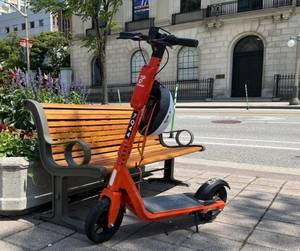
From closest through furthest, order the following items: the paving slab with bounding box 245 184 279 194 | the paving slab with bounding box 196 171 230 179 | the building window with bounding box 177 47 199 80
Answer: the paving slab with bounding box 245 184 279 194, the paving slab with bounding box 196 171 230 179, the building window with bounding box 177 47 199 80

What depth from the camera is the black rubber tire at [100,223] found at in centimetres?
290

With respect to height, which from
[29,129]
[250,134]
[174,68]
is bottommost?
[250,134]

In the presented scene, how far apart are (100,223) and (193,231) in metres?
0.85

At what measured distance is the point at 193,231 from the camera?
330 cm

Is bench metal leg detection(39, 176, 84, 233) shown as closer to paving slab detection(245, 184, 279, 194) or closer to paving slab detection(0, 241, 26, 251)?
paving slab detection(0, 241, 26, 251)

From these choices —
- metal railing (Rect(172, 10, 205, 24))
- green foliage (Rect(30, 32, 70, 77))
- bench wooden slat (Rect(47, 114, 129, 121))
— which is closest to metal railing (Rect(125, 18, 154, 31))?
metal railing (Rect(172, 10, 205, 24))

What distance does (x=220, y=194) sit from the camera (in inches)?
150

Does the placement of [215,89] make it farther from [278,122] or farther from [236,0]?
[278,122]

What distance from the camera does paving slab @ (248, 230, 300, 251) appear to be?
A: 2996mm

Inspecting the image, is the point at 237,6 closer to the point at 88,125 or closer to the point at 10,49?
the point at 88,125

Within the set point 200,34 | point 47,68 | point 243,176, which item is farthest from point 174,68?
point 243,176

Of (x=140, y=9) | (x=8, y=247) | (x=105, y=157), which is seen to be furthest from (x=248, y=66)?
(x=8, y=247)

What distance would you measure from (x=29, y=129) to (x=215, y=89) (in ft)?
79.1

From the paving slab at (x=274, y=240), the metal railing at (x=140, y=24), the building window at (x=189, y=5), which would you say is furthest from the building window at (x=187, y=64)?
the paving slab at (x=274, y=240)
